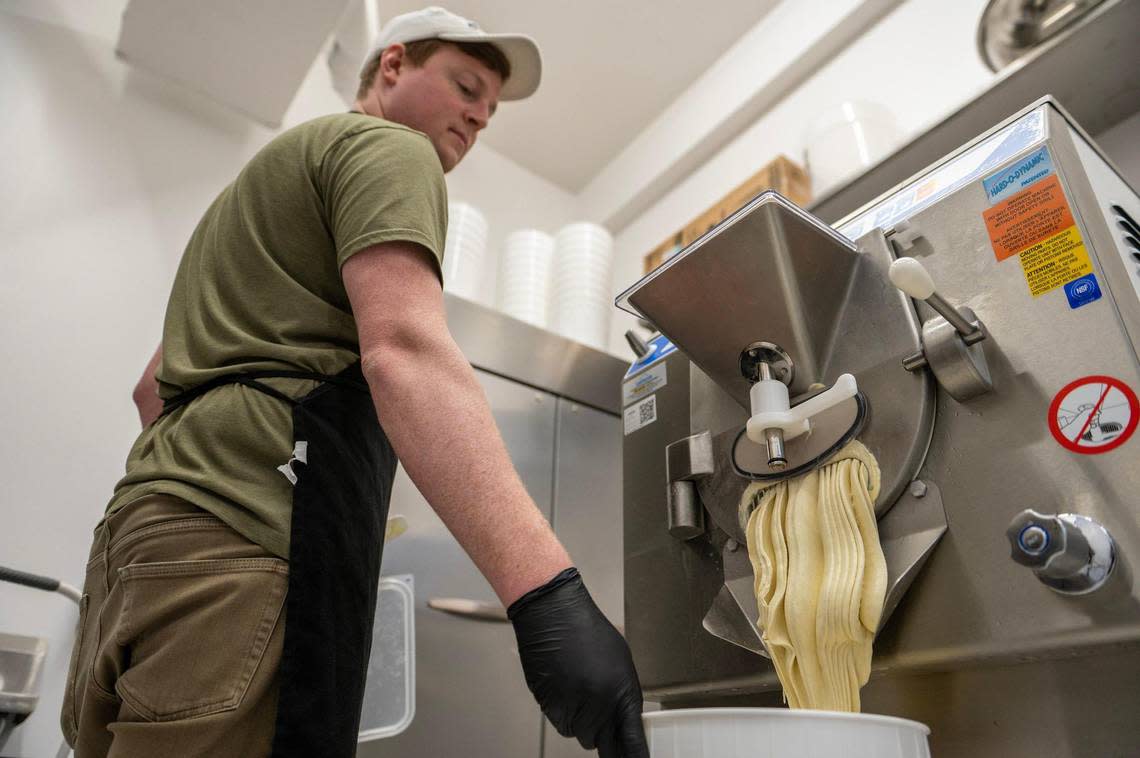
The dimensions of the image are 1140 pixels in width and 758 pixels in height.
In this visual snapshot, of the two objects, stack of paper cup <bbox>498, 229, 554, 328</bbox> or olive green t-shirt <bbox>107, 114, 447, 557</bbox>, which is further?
stack of paper cup <bbox>498, 229, 554, 328</bbox>

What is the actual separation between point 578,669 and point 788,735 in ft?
0.63

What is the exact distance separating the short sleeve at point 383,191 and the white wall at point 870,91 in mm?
1200

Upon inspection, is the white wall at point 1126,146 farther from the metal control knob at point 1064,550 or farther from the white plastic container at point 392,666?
the white plastic container at point 392,666

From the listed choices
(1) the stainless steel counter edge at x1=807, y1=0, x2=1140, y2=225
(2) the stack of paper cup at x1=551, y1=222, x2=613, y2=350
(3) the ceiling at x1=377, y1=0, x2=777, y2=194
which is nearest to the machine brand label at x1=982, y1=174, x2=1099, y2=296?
(1) the stainless steel counter edge at x1=807, y1=0, x2=1140, y2=225

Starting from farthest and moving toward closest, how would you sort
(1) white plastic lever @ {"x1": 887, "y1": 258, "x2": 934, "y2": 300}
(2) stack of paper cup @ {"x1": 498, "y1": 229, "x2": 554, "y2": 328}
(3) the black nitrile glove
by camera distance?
(2) stack of paper cup @ {"x1": 498, "y1": 229, "x2": 554, "y2": 328}, (1) white plastic lever @ {"x1": 887, "y1": 258, "x2": 934, "y2": 300}, (3) the black nitrile glove

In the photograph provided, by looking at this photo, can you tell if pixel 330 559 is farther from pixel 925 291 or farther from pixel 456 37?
pixel 456 37

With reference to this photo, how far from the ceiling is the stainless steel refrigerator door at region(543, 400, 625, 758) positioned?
1.43 meters

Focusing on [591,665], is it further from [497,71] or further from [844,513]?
[497,71]

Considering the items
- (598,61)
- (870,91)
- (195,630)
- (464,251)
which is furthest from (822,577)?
(598,61)

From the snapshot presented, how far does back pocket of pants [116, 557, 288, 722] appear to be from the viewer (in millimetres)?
766

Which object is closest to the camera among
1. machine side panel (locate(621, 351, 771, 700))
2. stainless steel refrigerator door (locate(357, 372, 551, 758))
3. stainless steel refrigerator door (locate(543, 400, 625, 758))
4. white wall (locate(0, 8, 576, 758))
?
machine side panel (locate(621, 351, 771, 700))

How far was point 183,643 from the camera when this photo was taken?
78cm

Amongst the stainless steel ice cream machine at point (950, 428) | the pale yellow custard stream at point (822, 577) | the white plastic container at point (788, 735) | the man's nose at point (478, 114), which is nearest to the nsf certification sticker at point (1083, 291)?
the stainless steel ice cream machine at point (950, 428)

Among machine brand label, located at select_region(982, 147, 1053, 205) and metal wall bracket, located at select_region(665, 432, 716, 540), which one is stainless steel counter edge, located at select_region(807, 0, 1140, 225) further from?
metal wall bracket, located at select_region(665, 432, 716, 540)
